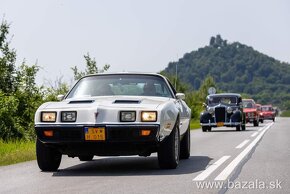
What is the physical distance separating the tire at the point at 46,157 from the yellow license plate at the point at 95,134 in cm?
86

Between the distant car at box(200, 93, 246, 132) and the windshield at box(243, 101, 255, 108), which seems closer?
the distant car at box(200, 93, 246, 132)

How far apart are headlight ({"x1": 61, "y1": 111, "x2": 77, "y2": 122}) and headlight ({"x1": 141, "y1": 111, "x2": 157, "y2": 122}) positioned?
3.03ft

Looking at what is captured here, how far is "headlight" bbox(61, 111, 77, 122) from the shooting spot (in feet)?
27.8

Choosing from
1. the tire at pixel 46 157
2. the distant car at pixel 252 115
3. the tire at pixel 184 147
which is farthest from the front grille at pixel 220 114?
the tire at pixel 46 157

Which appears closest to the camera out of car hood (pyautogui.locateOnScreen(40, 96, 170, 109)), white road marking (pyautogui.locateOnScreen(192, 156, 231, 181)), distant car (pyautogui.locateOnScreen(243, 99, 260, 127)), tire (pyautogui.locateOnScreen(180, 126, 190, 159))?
white road marking (pyautogui.locateOnScreen(192, 156, 231, 181))

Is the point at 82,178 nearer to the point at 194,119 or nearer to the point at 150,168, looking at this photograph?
the point at 150,168

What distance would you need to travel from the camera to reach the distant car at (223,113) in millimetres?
26875

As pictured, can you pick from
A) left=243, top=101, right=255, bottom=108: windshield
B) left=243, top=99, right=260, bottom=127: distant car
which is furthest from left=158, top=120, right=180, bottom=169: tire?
left=243, top=101, right=255, bottom=108: windshield

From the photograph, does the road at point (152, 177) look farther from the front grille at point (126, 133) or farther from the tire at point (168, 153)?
the front grille at point (126, 133)

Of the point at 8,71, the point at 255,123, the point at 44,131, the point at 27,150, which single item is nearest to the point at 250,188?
the point at 44,131

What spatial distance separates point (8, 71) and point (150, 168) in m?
18.0

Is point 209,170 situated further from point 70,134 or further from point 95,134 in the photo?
point 70,134

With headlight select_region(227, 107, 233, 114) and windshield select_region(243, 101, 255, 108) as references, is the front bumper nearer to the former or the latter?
headlight select_region(227, 107, 233, 114)

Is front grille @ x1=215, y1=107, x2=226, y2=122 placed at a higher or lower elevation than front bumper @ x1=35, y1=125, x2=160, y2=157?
higher
